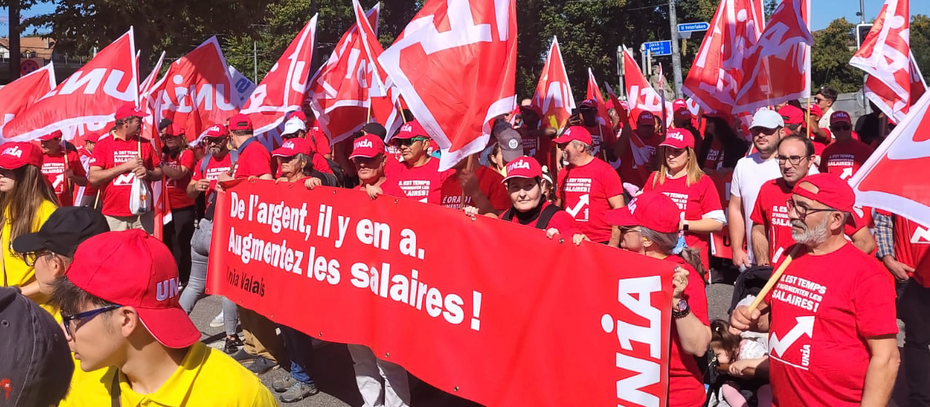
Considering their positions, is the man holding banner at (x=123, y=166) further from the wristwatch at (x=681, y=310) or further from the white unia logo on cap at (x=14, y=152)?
the wristwatch at (x=681, y=310)

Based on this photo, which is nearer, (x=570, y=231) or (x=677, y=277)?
(x=677, y=277)

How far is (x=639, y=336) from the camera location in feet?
11.5

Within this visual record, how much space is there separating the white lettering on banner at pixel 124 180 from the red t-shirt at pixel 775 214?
225 inches

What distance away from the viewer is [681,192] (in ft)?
19.3

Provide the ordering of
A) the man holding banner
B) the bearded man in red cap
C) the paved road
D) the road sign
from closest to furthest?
the bearded man in red cap, the paved road, the man holding banner, the road sign

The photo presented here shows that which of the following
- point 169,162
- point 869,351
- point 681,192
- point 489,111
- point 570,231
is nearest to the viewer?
point 869,351

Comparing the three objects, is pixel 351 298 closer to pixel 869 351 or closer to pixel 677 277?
pixel 677 277

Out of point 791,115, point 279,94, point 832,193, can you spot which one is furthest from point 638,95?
point 832,193

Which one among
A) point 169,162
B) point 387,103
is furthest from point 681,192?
point 169,162

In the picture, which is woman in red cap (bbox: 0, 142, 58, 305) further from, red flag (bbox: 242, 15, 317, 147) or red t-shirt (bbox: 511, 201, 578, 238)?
red flag (bbox: 242, 15, 317, 147)

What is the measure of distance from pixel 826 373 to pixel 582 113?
6.69m

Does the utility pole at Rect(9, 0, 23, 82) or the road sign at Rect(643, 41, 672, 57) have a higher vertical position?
the utility pole at Rect(9, 0, 23, 82)

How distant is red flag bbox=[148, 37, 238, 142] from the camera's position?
31.9ft

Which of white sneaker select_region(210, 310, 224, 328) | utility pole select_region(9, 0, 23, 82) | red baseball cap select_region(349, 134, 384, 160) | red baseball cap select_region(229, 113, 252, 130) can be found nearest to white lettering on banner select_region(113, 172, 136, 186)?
red baseball cap select_region(229, 113, 252, 130)
